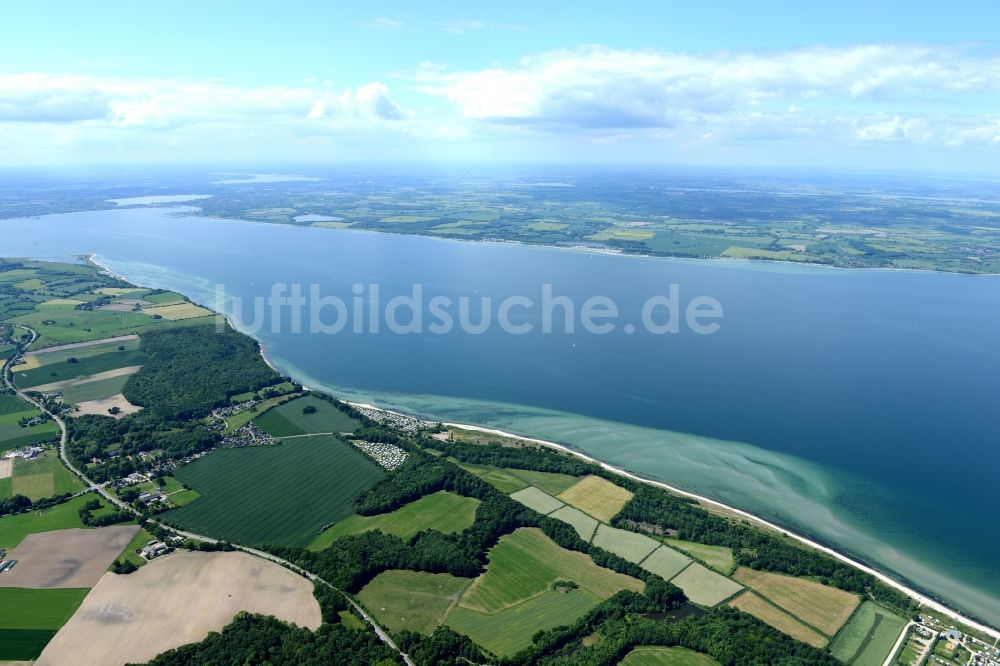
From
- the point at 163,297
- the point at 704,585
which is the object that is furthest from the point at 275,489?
the point at 163,297

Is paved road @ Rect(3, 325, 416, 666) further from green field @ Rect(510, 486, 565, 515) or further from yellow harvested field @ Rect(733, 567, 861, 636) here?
yellow harvested field @ Rect(733, 567, 861, 636)

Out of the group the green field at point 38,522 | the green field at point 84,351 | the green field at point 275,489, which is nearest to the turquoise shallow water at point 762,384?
the green field at point 275,489

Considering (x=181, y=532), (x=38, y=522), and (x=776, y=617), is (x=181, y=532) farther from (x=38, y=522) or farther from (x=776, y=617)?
(x=776, y=617)

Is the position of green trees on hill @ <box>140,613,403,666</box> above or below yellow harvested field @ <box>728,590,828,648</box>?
above

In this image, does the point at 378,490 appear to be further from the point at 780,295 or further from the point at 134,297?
the point at 780,295

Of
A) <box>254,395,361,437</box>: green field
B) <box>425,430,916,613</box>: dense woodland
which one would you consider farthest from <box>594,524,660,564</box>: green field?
<box>254,395,361,437</box>: green field

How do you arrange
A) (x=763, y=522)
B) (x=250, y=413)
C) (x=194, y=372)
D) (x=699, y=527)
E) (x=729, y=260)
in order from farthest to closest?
(x=729, y=260) → (x=194, y=372) → (x=250, y=413) → (x=763, y=522) → (x=699, y=527)

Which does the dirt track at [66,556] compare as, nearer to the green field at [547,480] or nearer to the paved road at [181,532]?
the paved road at [181,532]
